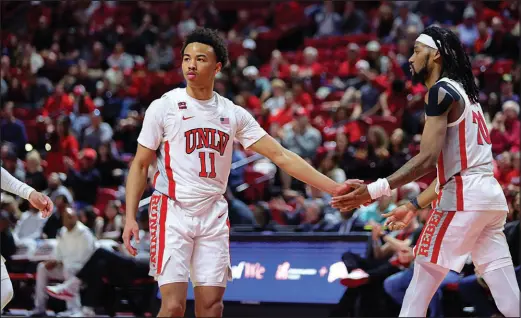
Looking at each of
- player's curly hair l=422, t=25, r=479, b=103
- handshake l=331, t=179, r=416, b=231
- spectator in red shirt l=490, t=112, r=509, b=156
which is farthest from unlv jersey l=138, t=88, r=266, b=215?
spectator in red shirt l=490, t=112, r=509, b=156

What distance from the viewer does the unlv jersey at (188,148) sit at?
5.50m

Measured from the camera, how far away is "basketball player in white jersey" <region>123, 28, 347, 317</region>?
5371 millimetres

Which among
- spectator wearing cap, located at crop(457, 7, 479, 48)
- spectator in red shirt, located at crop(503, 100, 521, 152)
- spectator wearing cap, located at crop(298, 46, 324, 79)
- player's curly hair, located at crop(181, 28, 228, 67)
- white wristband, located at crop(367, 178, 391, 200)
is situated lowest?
white wristband, located at crop(367, 178, 391, 200)

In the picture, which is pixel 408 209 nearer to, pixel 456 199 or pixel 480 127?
pixel 456 199

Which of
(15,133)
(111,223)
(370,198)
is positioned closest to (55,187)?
(111,223)

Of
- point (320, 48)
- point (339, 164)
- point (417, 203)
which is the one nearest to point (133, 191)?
point (417, 203)

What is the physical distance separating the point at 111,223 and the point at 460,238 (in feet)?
25.0

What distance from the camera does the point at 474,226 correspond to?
5168 millimetres

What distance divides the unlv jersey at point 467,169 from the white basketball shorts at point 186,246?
1387 millimetres

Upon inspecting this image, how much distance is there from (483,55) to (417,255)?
36.6 feet

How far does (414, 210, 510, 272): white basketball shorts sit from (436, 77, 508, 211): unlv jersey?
57mm

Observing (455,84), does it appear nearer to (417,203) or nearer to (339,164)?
(417,203)

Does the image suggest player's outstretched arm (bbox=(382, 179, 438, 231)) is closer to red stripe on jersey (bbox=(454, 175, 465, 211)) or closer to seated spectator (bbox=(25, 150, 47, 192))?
red stripe on jersey (bbox=(454, 175, 465, 211))

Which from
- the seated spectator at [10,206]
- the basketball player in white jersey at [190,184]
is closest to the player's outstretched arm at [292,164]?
the basketball player in white jersey at [190,184]
